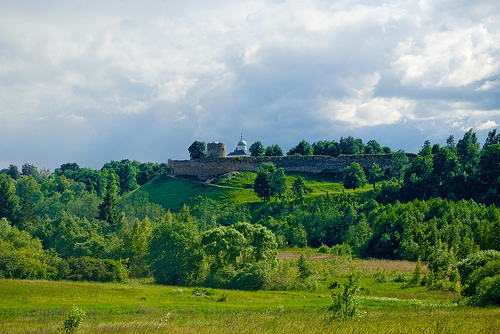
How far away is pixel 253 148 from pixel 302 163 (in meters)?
20.9

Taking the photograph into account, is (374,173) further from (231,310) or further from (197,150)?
(231,310)

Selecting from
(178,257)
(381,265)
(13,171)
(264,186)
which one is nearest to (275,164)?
(264,186)

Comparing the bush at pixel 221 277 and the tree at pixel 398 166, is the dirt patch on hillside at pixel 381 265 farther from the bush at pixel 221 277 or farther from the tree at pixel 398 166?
the tree at pixel 398 166

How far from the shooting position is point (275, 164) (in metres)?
114

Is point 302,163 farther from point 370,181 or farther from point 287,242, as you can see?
point 287,242

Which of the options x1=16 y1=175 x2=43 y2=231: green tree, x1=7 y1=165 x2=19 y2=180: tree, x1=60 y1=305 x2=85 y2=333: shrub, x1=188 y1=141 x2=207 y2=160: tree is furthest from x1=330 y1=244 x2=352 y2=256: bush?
x1=7 y1=165 x2=19 y2=180: tree

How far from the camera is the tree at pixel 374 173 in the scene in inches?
4176

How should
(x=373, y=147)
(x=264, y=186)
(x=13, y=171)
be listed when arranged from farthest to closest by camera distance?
1. (x=13, y=171)
2. (x=373, y=147)
3. (x=264, y=186)

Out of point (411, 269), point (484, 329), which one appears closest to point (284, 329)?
point (484, 329)

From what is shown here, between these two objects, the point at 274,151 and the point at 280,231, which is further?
the point at 274,151

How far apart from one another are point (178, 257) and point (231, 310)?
19.7 m

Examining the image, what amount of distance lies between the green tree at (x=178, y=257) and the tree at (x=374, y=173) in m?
64.6

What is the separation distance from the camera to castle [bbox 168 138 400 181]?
112 metres

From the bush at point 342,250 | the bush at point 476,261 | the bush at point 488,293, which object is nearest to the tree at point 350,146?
the bush at point 342,250
